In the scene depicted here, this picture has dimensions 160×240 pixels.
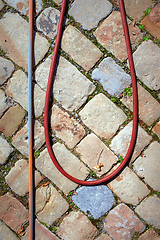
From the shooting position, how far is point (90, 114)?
2193 millimetres

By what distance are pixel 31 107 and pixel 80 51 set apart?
0.99 metres

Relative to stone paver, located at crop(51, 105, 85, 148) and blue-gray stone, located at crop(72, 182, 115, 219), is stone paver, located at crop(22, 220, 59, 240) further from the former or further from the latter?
stone paver, located at crop(51, 105, 85, 148)

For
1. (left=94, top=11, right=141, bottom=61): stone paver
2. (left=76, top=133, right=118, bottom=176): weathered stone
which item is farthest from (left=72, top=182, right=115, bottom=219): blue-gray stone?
(left=94, top=11, right=141, bottom=61): stone paver

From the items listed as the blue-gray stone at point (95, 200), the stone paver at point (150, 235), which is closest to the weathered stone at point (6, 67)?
the blue-gray stone at point (95, 200)

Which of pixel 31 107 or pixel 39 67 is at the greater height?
pixel 39 67

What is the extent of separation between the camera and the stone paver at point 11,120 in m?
2.26

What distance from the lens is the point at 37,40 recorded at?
221 centimetres

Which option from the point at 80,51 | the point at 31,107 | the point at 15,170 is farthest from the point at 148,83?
the point at 15,170

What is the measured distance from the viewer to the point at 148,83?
7.09 feet

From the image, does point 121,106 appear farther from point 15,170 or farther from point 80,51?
point 15,170

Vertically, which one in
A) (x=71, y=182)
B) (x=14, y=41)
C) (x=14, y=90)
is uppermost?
(x=14, y=41)

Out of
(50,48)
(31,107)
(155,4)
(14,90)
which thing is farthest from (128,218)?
(155,4)

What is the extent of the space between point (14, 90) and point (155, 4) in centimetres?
218

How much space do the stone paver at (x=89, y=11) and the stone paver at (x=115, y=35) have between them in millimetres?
92
